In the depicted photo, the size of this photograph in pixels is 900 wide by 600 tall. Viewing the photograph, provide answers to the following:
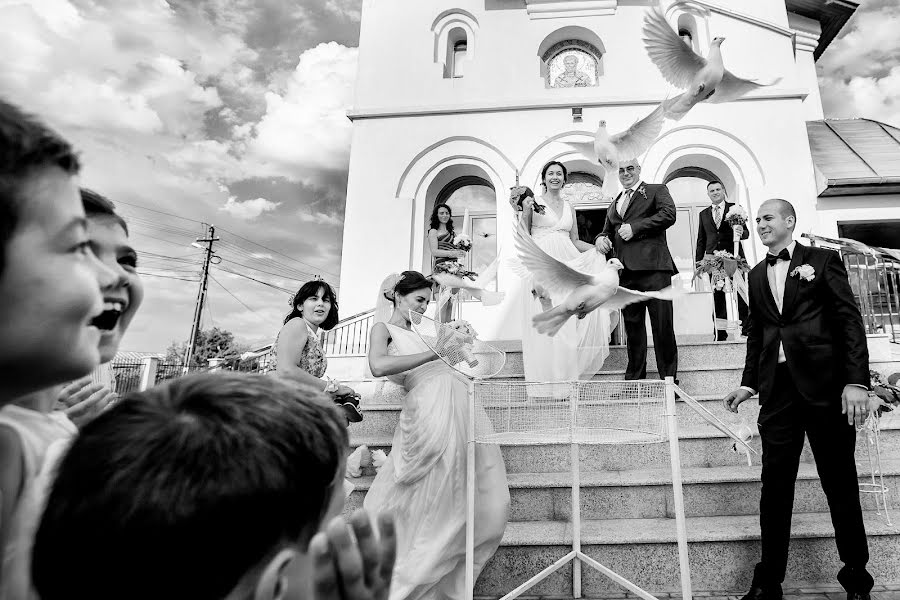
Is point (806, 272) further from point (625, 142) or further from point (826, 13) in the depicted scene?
point (826, 13)

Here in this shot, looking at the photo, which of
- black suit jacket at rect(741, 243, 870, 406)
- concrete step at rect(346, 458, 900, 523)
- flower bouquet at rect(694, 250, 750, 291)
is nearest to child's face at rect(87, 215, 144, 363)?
concrete step at rect(346, 458, 900, 523)

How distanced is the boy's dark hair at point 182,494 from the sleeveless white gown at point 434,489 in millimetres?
2500

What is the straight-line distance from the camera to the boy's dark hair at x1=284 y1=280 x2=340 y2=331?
338cm

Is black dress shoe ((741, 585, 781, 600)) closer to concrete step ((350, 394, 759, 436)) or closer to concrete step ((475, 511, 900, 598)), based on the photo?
concrete step ((475, 511, 900, 598))

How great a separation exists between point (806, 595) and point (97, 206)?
3840mm

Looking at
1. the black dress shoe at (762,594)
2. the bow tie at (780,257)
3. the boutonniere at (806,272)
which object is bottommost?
the black dress shoe at (762,594)

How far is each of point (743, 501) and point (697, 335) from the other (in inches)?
157

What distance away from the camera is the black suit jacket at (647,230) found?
15.6 feet

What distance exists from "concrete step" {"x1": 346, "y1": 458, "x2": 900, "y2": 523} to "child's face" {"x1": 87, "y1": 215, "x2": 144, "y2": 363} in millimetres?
3118

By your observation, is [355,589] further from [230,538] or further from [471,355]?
[471,355]

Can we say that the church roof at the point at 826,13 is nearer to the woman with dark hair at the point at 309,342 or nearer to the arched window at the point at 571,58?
the arched window at the point at 571,58

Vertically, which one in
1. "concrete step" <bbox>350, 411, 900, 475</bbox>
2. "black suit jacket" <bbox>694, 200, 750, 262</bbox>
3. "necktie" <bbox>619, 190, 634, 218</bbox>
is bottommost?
"concrete step" <bbox>350, 411, 900, 475</bbox>

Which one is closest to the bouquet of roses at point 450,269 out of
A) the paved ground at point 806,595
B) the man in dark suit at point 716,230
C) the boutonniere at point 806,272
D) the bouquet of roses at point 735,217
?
the man in dark suit at point 716,230

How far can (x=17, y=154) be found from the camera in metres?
0.55
